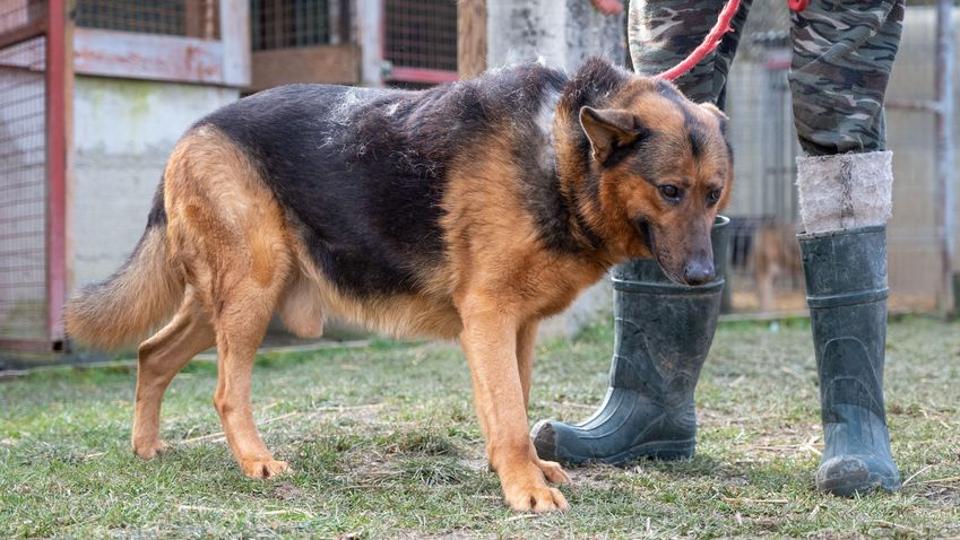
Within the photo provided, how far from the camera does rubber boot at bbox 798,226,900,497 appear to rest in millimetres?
3152

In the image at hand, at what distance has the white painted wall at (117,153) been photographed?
706 centimetres

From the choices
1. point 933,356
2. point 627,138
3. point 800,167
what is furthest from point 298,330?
point 933,356

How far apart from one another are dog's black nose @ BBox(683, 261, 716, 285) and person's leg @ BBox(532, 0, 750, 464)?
597 mm

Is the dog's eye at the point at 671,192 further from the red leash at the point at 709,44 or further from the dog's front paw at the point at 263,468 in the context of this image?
the dog's front paw at the point at 263,468

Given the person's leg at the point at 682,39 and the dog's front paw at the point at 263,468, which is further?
the person's leg at the point at 682,39

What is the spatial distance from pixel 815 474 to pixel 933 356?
3401mm

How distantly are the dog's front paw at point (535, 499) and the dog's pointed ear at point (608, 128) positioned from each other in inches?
34.5

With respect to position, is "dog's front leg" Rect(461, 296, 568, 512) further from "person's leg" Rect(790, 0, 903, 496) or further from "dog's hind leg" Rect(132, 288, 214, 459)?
"dog's hind leg" Rect(132, 288, 214, 459)

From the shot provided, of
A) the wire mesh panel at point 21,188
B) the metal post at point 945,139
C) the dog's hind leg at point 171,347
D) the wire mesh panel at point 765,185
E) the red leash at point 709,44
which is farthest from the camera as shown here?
the wire mesh panel at point 765,185

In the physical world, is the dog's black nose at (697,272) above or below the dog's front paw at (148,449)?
above

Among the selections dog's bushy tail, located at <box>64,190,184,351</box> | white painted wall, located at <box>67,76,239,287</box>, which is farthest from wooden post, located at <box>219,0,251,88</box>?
dog's bushy tail, located at <box>64,190,184,351</box>

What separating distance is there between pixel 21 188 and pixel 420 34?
10.9 feet

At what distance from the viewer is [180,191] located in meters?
3.63

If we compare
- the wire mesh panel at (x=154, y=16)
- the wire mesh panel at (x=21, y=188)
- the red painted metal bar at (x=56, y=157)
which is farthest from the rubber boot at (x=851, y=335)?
the wire mesh panel at (x=154, y=16)
